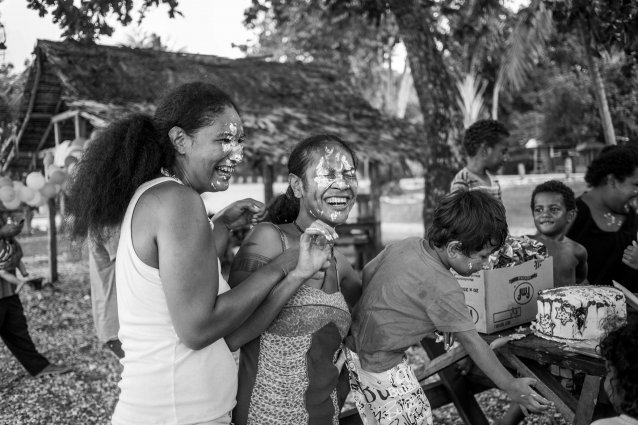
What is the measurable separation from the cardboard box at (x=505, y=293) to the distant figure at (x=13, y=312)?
392 centimetres

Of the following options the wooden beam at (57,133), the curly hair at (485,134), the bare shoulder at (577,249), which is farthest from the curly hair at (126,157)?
the wooden beam at (57,133)

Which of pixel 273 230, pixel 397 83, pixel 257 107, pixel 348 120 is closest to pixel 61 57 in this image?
pixel 257 107

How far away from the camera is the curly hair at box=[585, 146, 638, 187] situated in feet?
11.5

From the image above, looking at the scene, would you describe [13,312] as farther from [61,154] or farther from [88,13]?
[61,154]

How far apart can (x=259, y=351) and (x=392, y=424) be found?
0.77m

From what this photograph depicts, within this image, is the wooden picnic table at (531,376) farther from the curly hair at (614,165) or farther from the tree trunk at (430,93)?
the tree trunk at (430,93)

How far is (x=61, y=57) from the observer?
845 cm

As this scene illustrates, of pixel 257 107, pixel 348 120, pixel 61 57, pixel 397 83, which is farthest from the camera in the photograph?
pixel 397 83

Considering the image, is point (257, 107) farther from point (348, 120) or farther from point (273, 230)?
point (273, 230)

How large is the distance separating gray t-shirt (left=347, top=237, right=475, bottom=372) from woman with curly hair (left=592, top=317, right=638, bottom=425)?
0.51 meters

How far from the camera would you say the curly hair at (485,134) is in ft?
15.5

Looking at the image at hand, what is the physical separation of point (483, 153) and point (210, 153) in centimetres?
355

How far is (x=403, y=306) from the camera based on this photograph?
2.30 m

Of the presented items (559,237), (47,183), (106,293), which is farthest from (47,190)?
→ (559,237)
